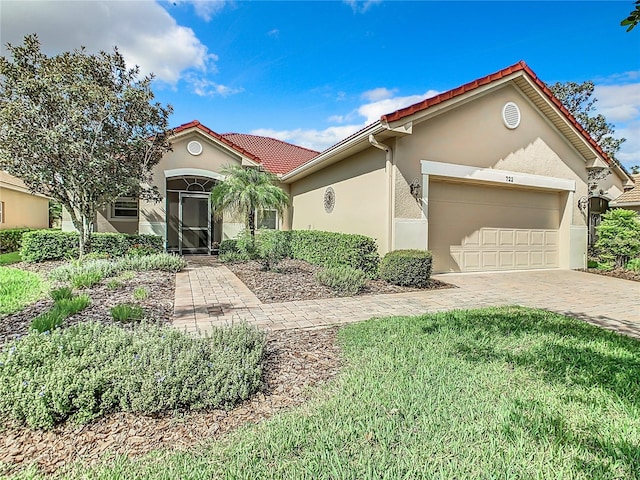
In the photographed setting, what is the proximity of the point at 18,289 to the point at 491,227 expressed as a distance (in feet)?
40.2

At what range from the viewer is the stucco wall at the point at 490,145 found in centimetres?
884

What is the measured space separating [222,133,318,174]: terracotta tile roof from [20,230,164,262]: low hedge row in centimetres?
635

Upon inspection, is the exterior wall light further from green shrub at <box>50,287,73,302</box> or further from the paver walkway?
green shrub at <box>50,287,73,302</box>

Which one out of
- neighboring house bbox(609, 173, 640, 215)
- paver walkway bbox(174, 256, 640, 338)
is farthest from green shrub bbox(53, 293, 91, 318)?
neighboring house bbox(609, 173, 640, 215)

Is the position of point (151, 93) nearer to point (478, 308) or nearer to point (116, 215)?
point (116, 215)

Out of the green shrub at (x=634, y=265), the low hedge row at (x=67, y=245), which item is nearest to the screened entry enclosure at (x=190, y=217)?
the low hedge row at (x=67, y=245)

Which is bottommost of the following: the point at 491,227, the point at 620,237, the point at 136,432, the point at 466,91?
the point at 136,432

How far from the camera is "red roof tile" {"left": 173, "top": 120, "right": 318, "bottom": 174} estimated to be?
14.0 meters

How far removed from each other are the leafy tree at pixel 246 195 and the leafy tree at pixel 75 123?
2.66 metres

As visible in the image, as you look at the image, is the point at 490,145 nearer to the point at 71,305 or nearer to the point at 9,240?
the point at 71,305

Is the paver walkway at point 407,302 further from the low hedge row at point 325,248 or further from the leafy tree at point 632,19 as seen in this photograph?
the leafy tree at point 632,19

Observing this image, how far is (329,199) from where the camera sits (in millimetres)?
11961

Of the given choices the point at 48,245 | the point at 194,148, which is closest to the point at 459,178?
the point at 194,148

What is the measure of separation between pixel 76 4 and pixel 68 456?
11.2 m
